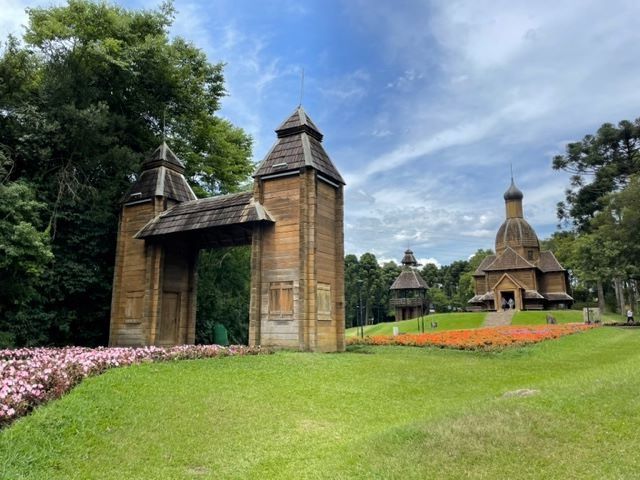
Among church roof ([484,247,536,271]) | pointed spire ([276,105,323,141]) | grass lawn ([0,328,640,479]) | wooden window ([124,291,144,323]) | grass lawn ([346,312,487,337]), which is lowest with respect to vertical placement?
grass lawn ([0,328,640,479])

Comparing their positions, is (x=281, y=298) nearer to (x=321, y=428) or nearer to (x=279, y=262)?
(x=279, y=262)

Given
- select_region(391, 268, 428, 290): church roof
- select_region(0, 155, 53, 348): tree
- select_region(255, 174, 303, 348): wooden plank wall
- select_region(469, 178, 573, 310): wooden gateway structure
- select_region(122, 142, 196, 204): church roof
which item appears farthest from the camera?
select_region(391, 268, 428, 290): church roof

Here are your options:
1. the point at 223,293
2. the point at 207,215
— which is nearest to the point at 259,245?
the point at 207,215

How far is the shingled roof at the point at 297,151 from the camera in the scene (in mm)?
16422

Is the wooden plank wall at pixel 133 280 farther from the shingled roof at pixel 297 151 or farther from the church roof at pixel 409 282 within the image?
the church roof at pixel 409 282

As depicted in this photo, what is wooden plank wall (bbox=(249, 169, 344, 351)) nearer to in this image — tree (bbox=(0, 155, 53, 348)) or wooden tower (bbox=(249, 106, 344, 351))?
wooden tower (bbox=(249, 106, 344, 351))

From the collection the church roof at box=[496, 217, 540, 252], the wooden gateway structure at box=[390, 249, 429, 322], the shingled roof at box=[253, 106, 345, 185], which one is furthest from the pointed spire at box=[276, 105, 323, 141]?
the church roof at box=[496, 217, 540, 252]

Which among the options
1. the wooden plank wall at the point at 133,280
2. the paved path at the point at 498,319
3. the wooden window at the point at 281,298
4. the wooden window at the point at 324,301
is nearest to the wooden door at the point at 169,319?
the wooden plank wall at the point at 133,280

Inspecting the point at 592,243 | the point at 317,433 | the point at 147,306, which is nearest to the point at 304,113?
the point at 147,306

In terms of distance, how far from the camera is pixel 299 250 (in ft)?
51.1

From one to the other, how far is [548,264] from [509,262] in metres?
4.99

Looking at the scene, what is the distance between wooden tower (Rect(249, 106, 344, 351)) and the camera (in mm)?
15289

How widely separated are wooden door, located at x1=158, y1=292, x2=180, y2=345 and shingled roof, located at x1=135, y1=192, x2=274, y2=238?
2.77 metres

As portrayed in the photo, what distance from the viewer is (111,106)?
23.4 meters
